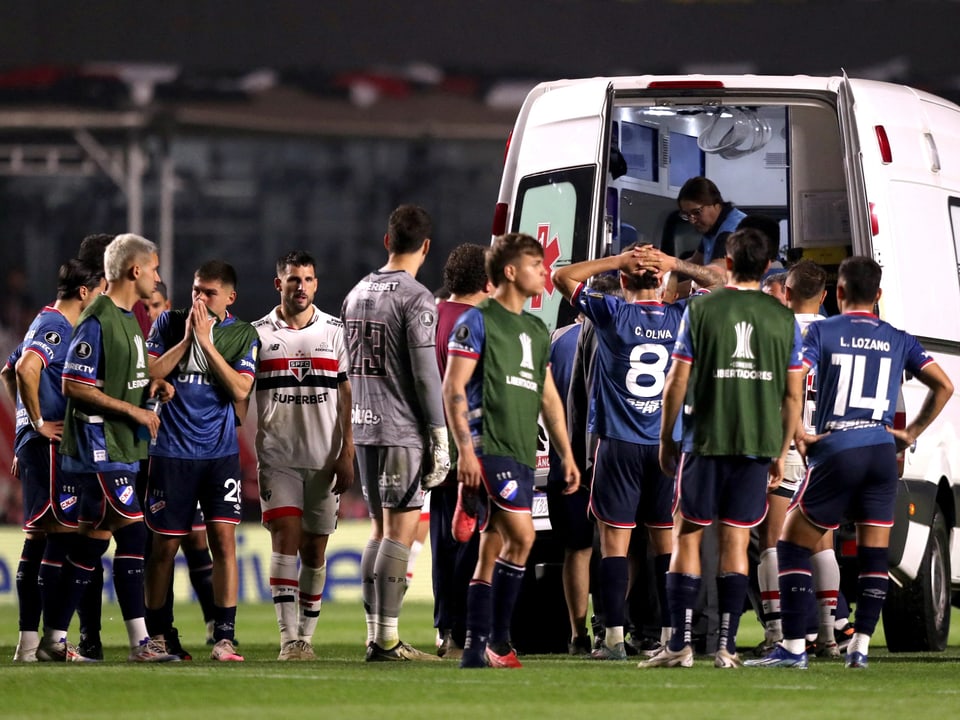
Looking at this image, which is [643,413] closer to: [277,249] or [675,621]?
[675,621]

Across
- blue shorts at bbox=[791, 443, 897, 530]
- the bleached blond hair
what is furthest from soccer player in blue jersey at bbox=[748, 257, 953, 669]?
the bleached blond hair

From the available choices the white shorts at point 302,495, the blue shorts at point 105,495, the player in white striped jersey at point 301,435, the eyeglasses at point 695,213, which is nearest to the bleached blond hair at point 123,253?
the player in white striped jersey at point 301,435

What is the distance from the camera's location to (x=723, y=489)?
7.45 meters

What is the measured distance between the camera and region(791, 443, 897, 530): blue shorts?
7.68m

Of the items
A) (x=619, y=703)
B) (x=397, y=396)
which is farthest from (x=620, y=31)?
(x=619, y=703)

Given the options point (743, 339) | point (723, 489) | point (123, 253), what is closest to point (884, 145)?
point (743, 339)

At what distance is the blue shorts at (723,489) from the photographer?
7.38 metres

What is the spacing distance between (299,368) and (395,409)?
88cm

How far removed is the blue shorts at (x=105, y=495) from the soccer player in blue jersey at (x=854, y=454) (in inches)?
107

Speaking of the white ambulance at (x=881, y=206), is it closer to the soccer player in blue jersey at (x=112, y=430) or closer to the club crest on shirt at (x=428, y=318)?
the club crest on shirt at (x=428, y=318)

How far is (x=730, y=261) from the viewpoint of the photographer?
7543 mm

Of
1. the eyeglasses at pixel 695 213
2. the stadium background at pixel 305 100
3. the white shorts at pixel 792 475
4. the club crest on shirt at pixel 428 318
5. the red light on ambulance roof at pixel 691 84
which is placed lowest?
the white shorts at pixel 792 475

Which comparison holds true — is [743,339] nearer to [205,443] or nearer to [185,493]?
[205,443]

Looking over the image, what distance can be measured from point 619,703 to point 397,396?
216 cm
